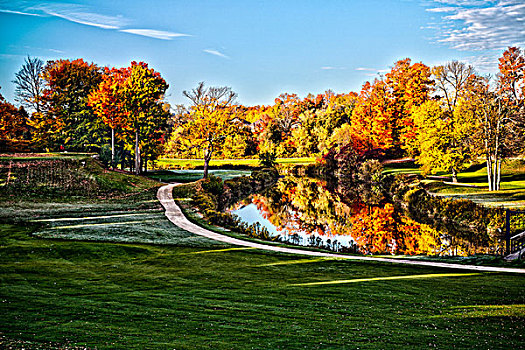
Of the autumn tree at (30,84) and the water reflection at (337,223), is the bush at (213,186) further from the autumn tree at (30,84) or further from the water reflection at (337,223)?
the autumn tree at (30,84)

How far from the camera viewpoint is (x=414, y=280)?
11.5m

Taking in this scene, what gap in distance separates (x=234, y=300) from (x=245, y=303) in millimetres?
335

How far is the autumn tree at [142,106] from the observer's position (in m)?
38.7

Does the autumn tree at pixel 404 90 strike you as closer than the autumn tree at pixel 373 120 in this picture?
No

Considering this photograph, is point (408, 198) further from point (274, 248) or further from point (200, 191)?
point (274, 248)

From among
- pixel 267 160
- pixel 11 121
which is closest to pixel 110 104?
pixel 11 121

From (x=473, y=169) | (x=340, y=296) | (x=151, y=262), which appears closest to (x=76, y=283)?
(x=151, y=262)

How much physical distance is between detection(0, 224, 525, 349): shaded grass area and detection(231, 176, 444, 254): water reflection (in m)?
5.82

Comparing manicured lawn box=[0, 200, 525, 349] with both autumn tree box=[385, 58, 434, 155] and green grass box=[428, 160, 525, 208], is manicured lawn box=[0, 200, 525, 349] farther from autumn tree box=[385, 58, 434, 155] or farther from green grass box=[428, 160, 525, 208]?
autumn tree box=[385, 58, 434, 155]

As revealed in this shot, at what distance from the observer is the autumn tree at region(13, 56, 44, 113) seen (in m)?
41.4

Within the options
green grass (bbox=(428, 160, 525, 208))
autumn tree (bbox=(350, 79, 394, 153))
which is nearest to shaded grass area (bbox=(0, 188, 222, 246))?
green grass (bbox=(428, 160, 525, 208))

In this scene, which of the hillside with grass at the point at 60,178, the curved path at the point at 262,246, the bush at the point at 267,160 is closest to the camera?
the curved path at the point at 262,246

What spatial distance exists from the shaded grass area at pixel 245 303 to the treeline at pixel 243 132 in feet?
73.9

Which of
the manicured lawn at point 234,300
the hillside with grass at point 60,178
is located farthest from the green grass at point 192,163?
the manicured lawn at point 234,300
